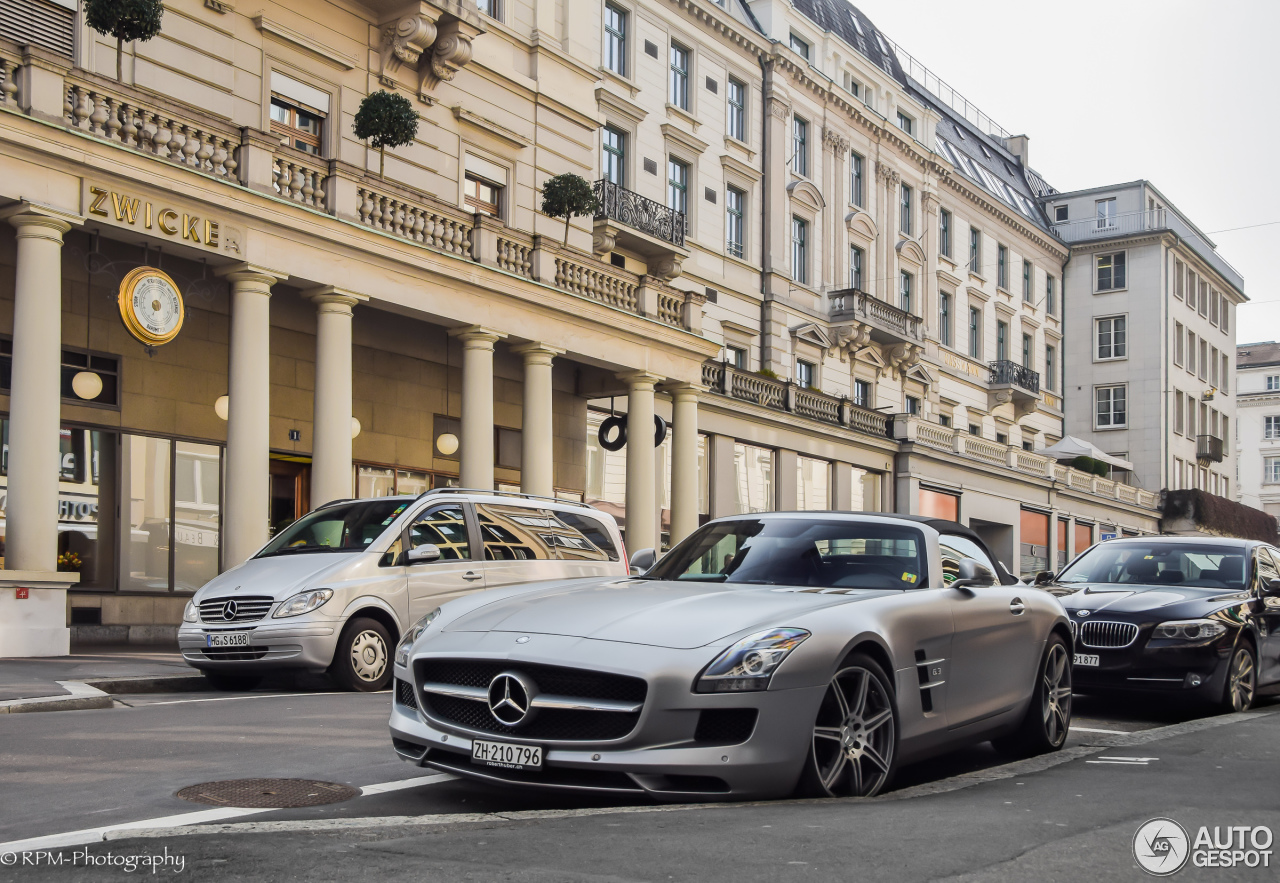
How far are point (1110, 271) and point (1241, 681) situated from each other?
56.1 m

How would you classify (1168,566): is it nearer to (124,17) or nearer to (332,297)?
(332,297)

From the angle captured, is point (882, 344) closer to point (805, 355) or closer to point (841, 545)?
point (805, 355)

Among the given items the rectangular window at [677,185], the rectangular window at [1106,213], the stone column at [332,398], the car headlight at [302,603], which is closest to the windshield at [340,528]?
the car headlight at [302,603]

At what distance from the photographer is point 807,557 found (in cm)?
715

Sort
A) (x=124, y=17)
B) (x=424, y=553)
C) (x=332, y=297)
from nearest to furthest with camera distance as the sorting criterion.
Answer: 1. (x=424, y=553)
2. (x=124, y=17)
3. (x=332, y=297)

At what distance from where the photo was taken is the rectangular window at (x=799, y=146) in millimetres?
39156

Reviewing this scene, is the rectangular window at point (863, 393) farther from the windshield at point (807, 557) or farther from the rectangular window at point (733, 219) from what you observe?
the windshield at point (807, 557)

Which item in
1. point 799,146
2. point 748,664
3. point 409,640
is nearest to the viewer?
point 748,664

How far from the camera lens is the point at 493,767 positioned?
18.3 ft

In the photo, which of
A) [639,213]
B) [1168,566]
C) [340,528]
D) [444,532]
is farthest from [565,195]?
[1168,566]

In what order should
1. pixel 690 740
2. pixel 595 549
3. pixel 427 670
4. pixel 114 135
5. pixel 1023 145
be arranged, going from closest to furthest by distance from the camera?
1. pixel 690 740
2. pixel 427 670
3. pixel 595 549
4. pixel 114 135
5. pixel 1023 145

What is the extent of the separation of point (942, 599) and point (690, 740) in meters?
2.11

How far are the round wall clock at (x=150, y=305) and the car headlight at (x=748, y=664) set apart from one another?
12.8 metres

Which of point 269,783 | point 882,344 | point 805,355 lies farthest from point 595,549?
point 882,344
